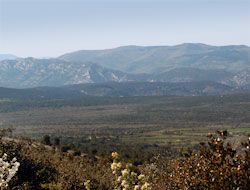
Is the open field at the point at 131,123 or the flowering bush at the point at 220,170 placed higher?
the flowering bush at the point at 220,170

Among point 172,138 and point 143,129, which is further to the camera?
point 143,129

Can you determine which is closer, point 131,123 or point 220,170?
point 220,170

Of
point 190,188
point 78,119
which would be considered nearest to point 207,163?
point 190,188

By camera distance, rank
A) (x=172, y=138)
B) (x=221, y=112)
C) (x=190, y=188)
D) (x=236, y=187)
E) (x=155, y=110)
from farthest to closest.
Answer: (x=155, y=110) < (x=221, y=112) < (x=172, y=138) < (x=190, y=188) < (x=236, y=187)

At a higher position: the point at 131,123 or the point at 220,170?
the point at 220,170

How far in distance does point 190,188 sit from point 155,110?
189m

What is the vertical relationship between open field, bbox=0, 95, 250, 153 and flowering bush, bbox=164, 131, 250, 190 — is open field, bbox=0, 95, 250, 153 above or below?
below

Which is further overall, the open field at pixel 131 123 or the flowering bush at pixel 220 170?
the open field at pixel 131 123

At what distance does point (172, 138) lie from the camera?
390 feet

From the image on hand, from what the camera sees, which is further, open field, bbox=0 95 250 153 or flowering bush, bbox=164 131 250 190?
open field, bbox=0 95 250 153

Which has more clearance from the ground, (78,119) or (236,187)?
(236,187)

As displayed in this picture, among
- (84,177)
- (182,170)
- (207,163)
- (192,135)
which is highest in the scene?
(207,163)

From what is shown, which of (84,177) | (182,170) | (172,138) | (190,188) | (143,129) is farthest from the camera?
(143,129)

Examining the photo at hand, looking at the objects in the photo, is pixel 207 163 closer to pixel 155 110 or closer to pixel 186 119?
pixel 186 119
